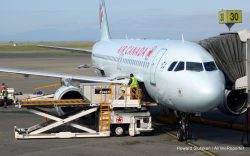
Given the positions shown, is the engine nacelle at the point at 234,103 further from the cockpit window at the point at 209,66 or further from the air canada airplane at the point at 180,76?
the cockpit window at the point at 209,66

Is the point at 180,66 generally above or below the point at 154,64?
below

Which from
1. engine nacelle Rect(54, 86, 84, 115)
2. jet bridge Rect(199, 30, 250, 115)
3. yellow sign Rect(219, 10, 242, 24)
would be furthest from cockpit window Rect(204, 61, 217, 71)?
yellow sign Rect(219, 10, 242, 24)

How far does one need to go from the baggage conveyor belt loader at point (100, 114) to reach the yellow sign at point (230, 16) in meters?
10.0

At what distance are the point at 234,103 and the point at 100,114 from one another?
19.2 ft

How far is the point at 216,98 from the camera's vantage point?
15.2 metres

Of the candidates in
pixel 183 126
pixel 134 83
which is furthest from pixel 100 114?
pixel 183 126

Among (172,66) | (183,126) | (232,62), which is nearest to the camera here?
(172,66)

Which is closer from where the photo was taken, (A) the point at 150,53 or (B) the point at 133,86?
(B) the point at 133,86

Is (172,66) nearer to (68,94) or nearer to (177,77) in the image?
(177,77)

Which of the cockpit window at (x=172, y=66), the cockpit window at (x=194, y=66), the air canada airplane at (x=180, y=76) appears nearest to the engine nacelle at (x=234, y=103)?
the air canada airplane at (x=180, y=76)

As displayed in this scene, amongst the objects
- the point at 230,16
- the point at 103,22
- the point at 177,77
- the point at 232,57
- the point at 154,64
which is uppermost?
the point at 103,22

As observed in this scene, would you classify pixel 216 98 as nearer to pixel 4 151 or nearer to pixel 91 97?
pixel 91 97

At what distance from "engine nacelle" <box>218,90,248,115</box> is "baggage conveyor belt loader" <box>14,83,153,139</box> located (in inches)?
129

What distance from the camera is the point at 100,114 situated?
61.4ft
